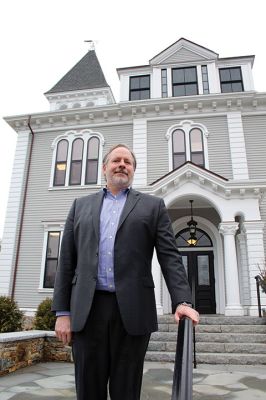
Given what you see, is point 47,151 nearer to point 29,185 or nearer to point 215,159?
point 29,185

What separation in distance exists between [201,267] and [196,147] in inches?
175

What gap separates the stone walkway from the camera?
4008mm

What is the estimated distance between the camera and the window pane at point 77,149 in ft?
43.0

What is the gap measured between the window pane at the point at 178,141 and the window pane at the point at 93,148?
10.2ft

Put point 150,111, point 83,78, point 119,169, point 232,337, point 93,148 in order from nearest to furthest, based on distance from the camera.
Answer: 1. point 119,169
2. point 232,337
3. point 150,111
4. point 93,148
5. point 83,78

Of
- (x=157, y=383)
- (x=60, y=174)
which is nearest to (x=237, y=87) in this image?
(x=60, y=174)

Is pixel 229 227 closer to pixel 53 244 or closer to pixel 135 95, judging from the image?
pixel 53 244

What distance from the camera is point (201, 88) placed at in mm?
13203

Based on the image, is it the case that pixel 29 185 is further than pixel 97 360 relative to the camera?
Yes

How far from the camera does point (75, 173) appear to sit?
12.8 metres

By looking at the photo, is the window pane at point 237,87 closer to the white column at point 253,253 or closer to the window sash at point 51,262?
the white column at point 253,253

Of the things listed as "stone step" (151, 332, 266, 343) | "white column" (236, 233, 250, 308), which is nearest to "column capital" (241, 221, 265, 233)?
"white column" (236, 233, 250, 308)

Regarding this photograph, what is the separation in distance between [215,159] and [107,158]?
1006 centimetres

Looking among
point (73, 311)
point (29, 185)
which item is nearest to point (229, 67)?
point (29, 185)
